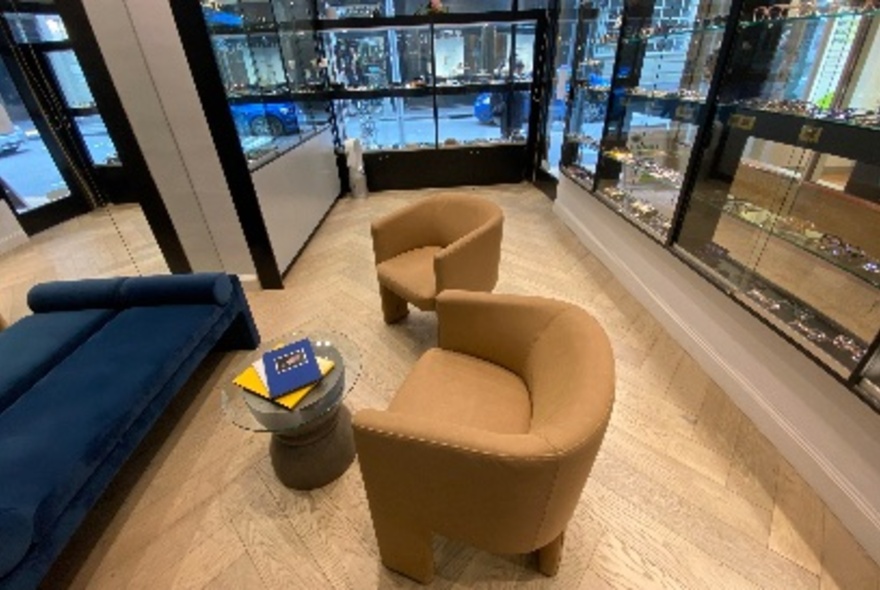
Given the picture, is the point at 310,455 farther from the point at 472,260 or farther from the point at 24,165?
the point at 24,165

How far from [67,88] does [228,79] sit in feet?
12.0

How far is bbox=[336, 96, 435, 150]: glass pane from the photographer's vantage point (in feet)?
15.4

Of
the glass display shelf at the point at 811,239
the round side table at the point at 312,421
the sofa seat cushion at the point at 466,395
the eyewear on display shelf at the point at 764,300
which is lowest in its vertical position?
the round side table at the point at 312,421

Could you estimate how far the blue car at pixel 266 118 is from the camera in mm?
2680

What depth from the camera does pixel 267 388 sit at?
1.43 m

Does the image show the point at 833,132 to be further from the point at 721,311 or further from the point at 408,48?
the point at 408,48

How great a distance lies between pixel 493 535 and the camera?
1.09 m

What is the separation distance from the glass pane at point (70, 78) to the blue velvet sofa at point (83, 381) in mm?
3824

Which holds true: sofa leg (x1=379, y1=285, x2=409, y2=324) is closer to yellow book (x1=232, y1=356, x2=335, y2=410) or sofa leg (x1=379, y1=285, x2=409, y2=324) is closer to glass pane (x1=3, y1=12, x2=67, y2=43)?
yellow book (x1=232, y1=356, x2=335, y2=410)

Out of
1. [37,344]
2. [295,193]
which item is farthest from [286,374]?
[295,193]

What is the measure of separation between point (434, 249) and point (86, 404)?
173 cm

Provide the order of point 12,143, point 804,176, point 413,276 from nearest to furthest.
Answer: point 804,176 < point 413,276 < point 12,143

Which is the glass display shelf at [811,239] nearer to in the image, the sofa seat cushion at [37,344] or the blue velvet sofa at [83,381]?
the blue velvet sofa at [83,381]

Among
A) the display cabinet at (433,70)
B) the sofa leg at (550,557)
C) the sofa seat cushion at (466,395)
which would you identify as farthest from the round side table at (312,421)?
the display cabinet at (433,70)
